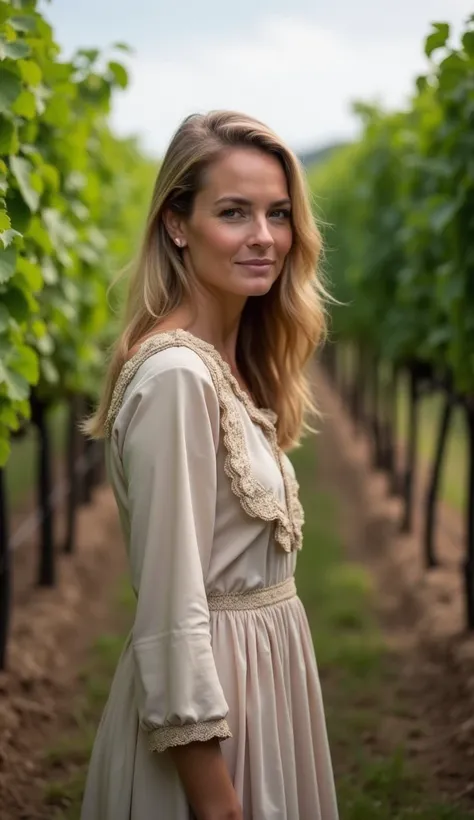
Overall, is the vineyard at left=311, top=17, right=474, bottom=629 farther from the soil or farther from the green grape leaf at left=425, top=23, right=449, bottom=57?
the soil

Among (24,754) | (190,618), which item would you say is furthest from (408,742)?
(190,618)

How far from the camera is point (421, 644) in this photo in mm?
7477

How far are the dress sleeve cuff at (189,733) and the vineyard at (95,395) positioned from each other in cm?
116

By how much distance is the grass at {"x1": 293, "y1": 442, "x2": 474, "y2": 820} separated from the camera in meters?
4.67

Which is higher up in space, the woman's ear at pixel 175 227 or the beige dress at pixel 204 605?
the woman's ear at pixel 175 227

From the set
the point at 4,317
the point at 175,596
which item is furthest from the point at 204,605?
the point at 4,317

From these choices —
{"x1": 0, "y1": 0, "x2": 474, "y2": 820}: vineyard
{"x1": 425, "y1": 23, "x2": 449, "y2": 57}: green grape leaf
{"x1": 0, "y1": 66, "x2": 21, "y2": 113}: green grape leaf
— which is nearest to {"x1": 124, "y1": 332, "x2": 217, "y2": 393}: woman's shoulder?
{"x1": 0, "y1": 0, "x2": 474, "y2": 820}: vineyard

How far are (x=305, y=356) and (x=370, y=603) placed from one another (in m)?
6.18

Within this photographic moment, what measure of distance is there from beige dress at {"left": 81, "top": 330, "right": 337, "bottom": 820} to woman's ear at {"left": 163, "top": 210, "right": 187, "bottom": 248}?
0.29 meters

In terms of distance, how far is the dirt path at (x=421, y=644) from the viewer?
214 inches

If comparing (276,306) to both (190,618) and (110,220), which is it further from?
(110,220)

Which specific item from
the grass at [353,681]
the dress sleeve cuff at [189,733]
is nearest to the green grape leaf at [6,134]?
the dress sleeve cuff at [189,733]

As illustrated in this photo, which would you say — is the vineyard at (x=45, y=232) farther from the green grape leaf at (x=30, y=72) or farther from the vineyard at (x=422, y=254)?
the vineyard at (x=422, y=254)

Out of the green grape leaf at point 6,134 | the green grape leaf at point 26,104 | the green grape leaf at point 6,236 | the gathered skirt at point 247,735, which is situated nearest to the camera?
the gathered skirt at point 247,735
